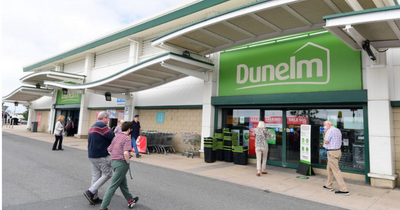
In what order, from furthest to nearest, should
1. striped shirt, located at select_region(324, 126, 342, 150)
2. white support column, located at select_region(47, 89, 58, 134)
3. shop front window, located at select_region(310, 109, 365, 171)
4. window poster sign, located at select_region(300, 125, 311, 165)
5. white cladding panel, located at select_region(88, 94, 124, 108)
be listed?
white support column, located at select_region(47, 89, 58, 134) < white cladding panel, located at select_region(88, 94, 124, 108) < window poster sign, located at select_region(300, 125, 311, 165) < shop front window, located at select_region(310, 109, 365, 171) < striped shirt, located at select_region(324, 126, 342, 150)

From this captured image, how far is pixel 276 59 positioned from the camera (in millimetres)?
9711

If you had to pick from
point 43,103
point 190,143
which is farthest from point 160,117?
point 43,103

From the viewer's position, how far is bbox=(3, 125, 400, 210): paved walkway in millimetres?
5660

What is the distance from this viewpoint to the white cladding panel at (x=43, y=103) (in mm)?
26292

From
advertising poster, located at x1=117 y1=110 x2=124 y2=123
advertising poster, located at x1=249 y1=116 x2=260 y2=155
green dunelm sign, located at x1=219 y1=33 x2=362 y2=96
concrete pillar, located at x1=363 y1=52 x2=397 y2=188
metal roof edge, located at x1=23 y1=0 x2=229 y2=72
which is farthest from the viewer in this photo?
advertising poster, located at x1=117 y1=110 x2=124 y2=123

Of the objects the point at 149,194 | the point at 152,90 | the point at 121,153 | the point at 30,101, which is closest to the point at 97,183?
the point at 121,153

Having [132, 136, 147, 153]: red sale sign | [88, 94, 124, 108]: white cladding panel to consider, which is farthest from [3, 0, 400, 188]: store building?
[88, 94, 124, 108]: white cladding panel

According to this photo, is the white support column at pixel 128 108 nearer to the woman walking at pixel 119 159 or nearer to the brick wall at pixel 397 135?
the woman walking at pixel 119 159

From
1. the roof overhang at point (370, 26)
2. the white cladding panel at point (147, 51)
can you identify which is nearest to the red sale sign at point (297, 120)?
the roof overhang at point (370, 26)

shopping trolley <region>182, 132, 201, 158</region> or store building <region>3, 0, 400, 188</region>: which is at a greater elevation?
store building <region>3, 0, 400, 188</region>

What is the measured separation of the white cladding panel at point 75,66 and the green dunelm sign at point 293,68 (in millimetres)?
15901

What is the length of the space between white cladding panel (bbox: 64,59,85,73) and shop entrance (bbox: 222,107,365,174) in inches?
658

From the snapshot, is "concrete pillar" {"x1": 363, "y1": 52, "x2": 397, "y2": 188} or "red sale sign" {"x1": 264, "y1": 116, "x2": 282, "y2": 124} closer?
"concrete pillar" {"x1": 363, "y1": 52, "x2": 397, "y2": 188}

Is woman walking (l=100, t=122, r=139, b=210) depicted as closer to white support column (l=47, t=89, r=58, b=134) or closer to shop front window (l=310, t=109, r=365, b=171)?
shop front window (l=310, t=109, r=365, b=171)
